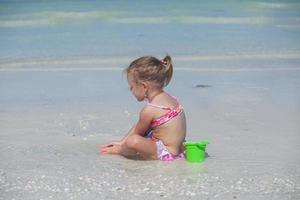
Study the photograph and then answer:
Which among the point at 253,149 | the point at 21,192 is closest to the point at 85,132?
the point at 253,149

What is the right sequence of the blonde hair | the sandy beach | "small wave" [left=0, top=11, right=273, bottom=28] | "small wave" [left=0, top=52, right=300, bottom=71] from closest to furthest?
the sandy beach < the blonde hair < "small wave" [left=0, top=52, right=300, bottom=71] < "small wave" [left=0, top=11, right=273, bottom=28]

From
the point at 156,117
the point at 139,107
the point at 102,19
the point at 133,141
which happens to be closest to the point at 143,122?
the point at 156,117

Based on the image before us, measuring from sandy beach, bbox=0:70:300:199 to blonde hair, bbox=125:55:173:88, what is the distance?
0.57m

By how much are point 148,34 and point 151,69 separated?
354 inches

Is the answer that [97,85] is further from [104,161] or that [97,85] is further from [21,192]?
[21,192]

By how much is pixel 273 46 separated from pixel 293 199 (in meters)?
8.08

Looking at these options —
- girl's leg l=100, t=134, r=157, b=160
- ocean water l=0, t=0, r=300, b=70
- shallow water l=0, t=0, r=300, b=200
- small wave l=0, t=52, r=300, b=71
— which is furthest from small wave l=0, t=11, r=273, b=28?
girl's leg l=100, t=134, r=157, b=160

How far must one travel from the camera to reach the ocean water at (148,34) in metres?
10.6

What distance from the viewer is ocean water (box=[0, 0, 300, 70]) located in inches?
416

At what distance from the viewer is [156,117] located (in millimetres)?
5016

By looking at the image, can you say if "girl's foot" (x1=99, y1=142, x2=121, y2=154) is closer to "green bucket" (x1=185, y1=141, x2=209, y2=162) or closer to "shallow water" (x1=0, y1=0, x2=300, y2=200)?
"shallow water" (x1=0, y1=0, x2=300, y2=200)

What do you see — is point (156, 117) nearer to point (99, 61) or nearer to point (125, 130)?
point (125, 130)

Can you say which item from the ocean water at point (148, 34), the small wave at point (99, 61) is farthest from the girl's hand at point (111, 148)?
the ocean water at point (148, 34)

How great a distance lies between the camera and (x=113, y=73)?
9.11 m
